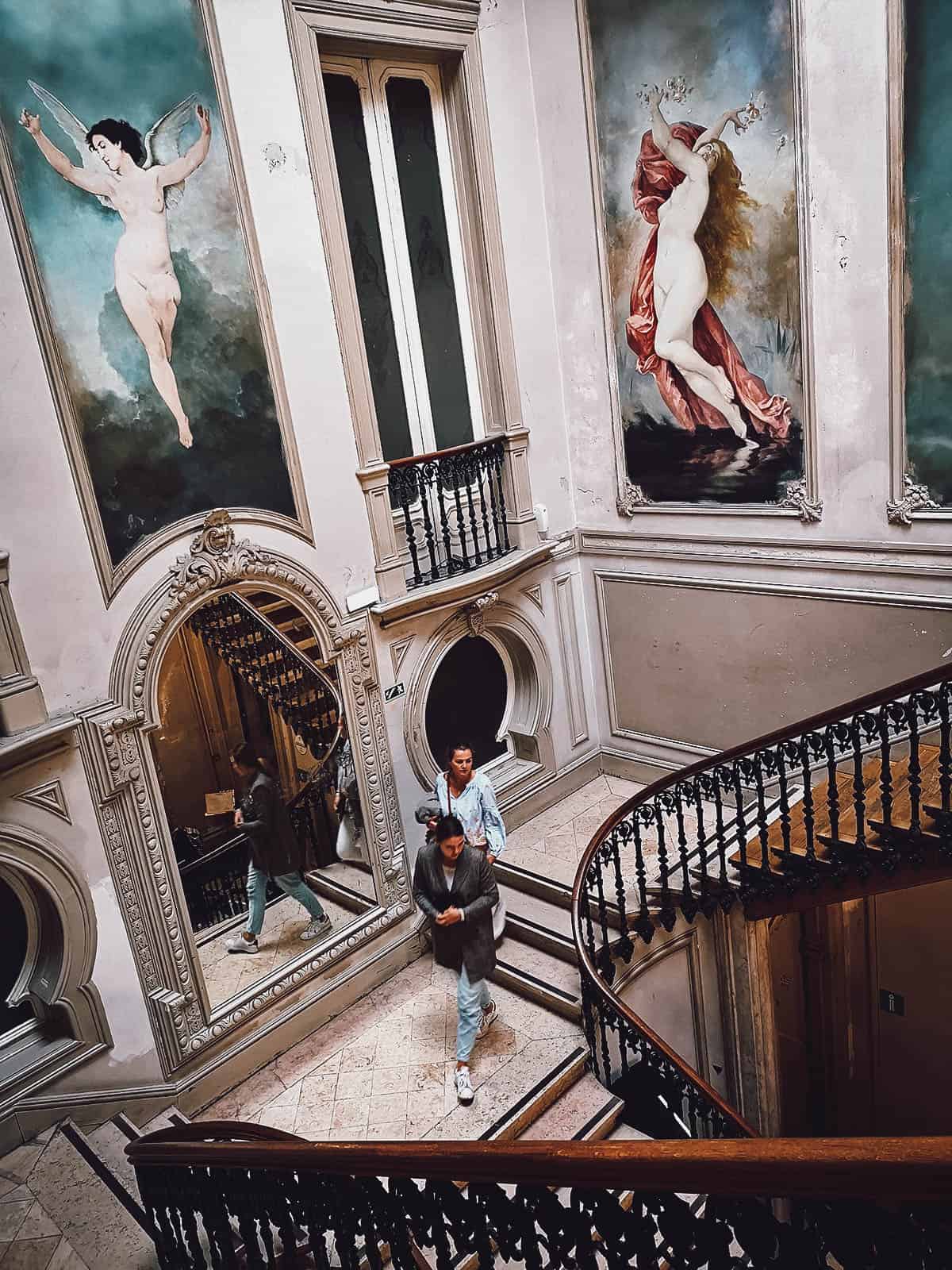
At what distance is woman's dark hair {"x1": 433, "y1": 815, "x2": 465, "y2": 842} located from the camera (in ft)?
18.7

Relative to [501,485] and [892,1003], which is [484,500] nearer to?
[501,485]

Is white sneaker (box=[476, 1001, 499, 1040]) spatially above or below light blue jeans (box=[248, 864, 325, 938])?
below

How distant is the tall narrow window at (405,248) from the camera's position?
754 cm

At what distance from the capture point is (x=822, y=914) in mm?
9695

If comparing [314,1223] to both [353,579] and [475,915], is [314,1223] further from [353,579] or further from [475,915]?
[353,579]

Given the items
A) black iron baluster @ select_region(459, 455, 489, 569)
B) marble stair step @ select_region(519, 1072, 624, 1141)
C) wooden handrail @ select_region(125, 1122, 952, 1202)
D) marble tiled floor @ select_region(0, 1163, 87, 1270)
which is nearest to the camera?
wooden handrail @ select_region(125, 1122, 952, 1202)

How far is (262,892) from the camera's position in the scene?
22.8 ft

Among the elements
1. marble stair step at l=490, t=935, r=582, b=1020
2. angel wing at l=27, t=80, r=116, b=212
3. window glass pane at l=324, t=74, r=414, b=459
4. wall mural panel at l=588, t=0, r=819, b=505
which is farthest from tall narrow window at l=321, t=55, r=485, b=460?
marble stair step at l=490, t=935, r=582, b=1020

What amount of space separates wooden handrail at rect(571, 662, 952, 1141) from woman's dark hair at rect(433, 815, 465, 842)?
117cm

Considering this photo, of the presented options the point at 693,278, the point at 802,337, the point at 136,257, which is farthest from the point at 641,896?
the point at 136,257

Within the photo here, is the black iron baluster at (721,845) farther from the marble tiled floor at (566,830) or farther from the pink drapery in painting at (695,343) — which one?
the pink drapery in painting at (695,343)

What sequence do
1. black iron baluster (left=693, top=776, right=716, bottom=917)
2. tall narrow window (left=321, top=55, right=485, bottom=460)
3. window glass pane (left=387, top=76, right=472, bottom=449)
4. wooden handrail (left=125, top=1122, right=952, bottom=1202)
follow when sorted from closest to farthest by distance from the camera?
wooden handrail (left=125, top=1122, right=952, bottom=1202)
black iron baluster (left=693, top=776, right=716, bottom=917)
tall narrow window (left=321, top=55, right=485, bottom=460)
window glass pane (left=387, top=76, right=472, bottom=449)

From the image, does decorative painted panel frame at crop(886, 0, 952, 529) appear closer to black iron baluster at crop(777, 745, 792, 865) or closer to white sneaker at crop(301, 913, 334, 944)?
black iron baluster at crop(777, 745, 792, 865)

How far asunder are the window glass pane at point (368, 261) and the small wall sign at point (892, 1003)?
7.27 m
